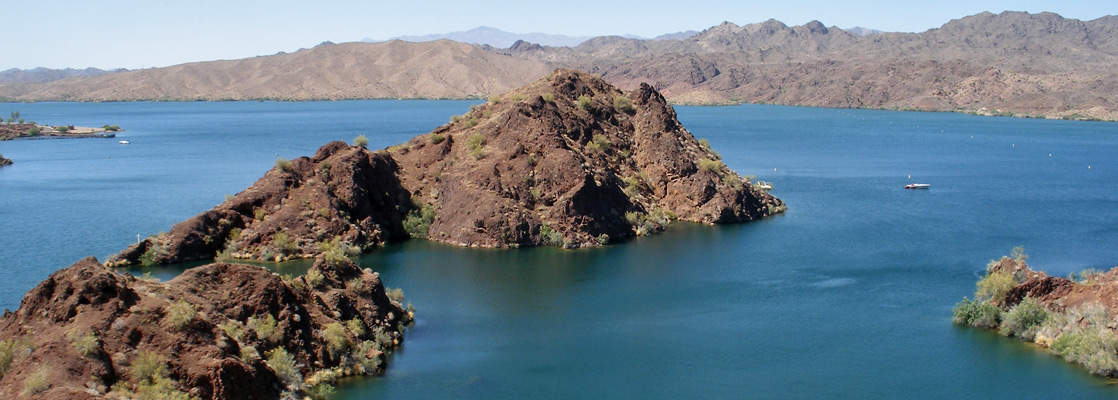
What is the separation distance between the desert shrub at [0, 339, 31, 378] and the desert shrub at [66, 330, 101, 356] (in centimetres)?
125

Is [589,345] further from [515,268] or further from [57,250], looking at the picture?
[57,250]

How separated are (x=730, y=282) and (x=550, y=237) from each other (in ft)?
40.5

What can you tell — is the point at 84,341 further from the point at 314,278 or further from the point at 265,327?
the point at 314,278

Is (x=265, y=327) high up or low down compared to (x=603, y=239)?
up

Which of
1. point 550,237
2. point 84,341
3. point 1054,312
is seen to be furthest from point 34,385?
point 1054,312

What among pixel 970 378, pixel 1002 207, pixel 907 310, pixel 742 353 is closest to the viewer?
pixel 970 378

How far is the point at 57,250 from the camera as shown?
178 feet

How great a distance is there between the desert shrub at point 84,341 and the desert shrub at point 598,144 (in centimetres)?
4358

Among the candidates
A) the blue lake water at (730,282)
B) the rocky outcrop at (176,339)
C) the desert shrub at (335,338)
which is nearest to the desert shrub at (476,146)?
the blue lake water at (730,282)

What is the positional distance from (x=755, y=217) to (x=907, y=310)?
23750 mm

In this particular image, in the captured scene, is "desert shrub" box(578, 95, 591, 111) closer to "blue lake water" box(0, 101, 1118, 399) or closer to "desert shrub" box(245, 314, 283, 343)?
"blue lake water" box(0, 101, 1118, 399)

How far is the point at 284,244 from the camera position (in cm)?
5159

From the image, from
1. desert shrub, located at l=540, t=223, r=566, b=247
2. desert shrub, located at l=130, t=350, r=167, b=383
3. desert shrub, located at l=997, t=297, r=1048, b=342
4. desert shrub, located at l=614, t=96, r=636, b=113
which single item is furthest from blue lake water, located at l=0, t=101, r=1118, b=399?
desert shrub, located at l=614, t=96, r=636, b=113

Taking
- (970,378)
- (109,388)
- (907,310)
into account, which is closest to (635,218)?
(907,310)
